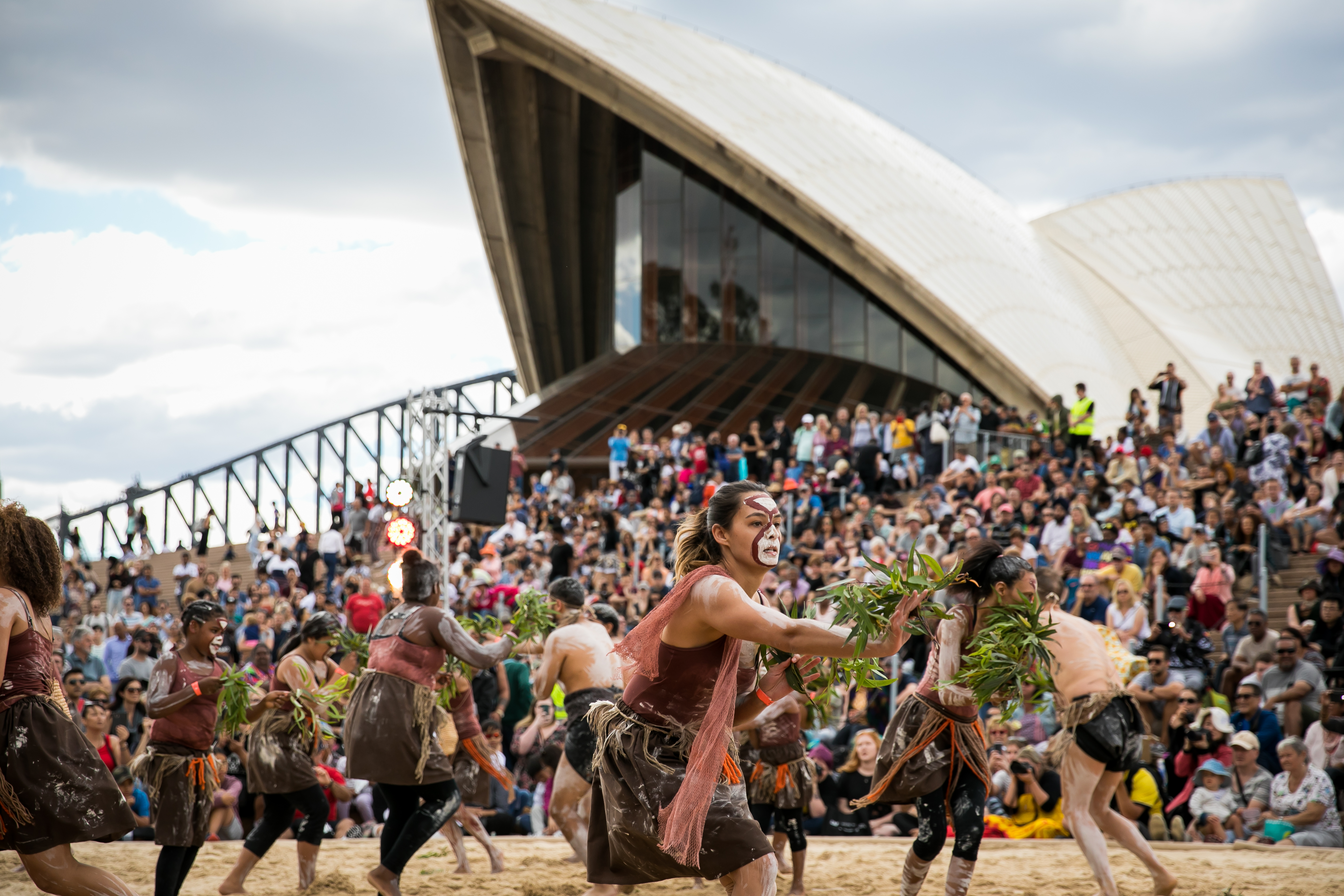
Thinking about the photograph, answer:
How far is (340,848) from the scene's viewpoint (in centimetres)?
817

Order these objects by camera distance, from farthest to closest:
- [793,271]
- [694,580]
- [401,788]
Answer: [793,271] < [401,788] < [694,580]

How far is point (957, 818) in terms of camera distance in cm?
520

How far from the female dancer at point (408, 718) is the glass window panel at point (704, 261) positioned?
25.8 meters

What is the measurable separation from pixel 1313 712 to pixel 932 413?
9682 millimetres

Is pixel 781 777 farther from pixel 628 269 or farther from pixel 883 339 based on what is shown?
pixel 628 269

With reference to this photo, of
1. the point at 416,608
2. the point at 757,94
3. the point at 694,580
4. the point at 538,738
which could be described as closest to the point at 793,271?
the point at 757,94

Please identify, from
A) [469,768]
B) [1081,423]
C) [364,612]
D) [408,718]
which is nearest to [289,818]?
[408,718]

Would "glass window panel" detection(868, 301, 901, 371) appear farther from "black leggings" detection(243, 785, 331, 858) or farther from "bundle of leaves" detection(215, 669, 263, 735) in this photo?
"bundle of leaves" detection(215, 669, 263, 735)

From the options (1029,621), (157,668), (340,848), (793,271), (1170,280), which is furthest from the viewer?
(1170,280)

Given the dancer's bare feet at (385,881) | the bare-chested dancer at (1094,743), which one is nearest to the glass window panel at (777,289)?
the bare-chested dancer at (1094,743)

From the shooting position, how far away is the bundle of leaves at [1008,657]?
16.0ft

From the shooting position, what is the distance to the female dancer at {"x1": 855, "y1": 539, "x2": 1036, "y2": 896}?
514 cm

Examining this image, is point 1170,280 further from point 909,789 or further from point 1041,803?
point 909,789

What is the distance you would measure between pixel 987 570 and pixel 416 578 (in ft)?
9.82
